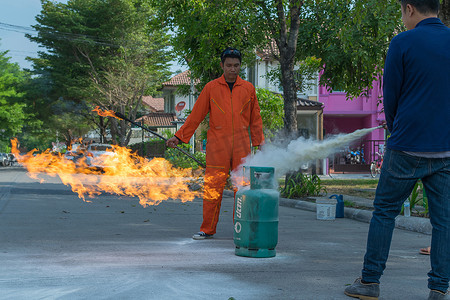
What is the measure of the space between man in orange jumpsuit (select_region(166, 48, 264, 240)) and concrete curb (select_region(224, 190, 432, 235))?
9.69 ft

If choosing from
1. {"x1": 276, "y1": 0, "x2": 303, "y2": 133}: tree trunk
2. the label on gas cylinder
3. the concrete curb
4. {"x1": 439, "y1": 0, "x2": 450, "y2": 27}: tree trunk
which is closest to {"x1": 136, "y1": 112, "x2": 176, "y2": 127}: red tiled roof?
{"x1": 276, "y1": 0, "x2": 303, "y2": 133}: tree trunk

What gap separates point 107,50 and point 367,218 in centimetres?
3017

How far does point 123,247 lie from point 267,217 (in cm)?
169

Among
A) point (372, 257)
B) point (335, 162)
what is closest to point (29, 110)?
point (335, 162)

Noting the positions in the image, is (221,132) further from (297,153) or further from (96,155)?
(96,155)

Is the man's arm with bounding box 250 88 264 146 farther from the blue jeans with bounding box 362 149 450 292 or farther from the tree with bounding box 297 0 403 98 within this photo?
the tree with bounding box 297 0 403 98

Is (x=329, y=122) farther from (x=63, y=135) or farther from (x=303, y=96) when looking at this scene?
(x=63, y=135)

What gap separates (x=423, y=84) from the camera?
3602mm

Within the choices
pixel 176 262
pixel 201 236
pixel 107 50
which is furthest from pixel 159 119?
pixel 176 262

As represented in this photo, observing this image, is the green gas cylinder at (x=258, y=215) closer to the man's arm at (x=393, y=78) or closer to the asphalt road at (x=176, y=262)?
the asphalt road at (x=176, y=262)

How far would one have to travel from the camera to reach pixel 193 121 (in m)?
6.33

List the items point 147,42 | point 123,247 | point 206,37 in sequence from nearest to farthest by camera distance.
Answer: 1. point 123,247
2. point 206,37
3. point 147,42

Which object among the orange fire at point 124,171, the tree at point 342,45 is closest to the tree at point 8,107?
the orange fire at point 124,171

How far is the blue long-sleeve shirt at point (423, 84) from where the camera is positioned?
357 cm
